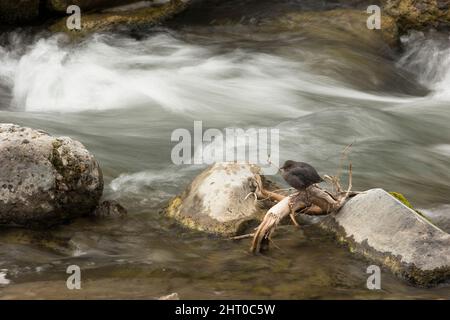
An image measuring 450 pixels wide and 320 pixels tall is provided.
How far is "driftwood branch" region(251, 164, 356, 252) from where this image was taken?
4.69 metres

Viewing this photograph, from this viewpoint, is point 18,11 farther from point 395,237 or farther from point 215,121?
point 395,237

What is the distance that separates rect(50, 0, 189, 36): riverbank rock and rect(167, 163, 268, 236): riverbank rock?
7.84m

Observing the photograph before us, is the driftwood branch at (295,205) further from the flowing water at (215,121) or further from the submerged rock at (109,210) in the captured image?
the submerged rock at (109,210)

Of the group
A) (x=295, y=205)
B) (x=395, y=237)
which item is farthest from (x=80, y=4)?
(x=395, y=237)

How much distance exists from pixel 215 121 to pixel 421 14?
6.12 metres

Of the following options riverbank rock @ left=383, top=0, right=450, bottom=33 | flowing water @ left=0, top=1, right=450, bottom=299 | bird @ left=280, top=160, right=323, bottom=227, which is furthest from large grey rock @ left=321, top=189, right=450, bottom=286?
riverbank rock @ left=383, top=0, right=450, bottom=33

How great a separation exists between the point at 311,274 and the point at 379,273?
482mm

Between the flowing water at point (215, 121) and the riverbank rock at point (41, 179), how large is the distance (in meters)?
0.18

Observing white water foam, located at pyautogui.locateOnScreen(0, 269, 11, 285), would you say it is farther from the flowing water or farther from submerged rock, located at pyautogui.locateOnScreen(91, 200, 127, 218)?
submerged rock, located at pyautogui.locateOnScreen(91, 200, 127, 218)

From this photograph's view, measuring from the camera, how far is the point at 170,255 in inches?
184

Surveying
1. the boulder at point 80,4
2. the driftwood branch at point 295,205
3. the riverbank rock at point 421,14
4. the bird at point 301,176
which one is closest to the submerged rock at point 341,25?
the riverbank rock at point 421,14

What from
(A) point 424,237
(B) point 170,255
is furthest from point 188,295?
(A) point 424,237

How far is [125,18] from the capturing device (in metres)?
12.8
